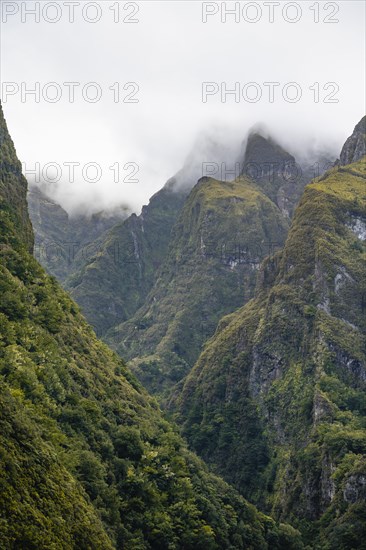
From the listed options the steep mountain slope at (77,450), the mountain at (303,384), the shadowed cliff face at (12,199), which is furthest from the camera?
the mountain at (303,384)

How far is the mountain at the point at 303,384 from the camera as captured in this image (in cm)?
9769

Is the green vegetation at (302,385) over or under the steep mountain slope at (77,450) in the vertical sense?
under

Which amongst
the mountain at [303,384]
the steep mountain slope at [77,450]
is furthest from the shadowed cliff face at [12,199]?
the mountain at [303,384]

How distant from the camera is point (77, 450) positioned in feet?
157

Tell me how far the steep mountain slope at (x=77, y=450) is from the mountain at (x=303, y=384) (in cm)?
2023

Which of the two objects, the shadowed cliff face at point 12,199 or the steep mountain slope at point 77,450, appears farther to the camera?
the shadowed cliff face at point 12,199

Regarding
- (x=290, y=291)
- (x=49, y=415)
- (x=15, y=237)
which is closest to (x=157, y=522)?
(x=49, y=415)

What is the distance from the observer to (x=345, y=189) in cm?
16862

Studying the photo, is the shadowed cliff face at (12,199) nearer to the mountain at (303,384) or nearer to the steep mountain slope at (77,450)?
the steep mountain slope at (77,450)

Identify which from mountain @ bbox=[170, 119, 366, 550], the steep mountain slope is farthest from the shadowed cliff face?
mountain @ bbox=[170, 119, 366, 550]

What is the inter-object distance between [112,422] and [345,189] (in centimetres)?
12307

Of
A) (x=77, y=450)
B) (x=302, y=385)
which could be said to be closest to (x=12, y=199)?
(x=77, y=450)

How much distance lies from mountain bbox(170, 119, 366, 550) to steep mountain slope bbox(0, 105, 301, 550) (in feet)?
66.4

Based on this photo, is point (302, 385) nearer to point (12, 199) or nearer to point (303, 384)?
point (303, 384)
